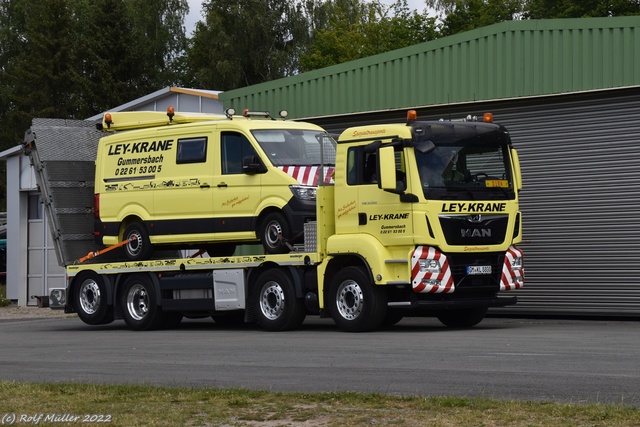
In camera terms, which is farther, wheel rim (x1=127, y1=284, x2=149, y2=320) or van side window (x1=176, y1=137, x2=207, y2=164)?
wheel rim (x1=127, y1=284, x2=149, y2=320)

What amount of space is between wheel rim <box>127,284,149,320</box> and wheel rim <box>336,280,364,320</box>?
442 centimetres

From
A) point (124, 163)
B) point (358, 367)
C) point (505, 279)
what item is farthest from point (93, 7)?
point (358, 367)

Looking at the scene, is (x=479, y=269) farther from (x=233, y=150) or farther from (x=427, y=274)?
(x=233, y=150)

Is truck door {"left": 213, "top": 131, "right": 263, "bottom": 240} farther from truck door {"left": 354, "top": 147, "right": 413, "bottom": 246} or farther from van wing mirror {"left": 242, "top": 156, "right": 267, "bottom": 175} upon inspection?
truck door {"left": 354, "top": 147, "right": 413, "bottom": 246}

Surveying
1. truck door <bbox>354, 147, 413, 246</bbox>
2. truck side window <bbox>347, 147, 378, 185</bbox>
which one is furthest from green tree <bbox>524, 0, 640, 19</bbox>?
truck door <bbox>354, 147, 413, 246</bbox>

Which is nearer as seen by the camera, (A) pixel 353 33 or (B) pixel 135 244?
(B) pixel 135 244

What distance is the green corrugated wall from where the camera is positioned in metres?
21.2

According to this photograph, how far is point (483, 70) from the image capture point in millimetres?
23016

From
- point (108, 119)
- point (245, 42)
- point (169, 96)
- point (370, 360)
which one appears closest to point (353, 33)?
point (245, 42)

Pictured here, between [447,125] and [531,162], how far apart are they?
189 inches

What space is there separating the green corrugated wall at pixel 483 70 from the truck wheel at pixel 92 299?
6.45 m

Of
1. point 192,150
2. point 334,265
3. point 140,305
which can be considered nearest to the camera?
point 334,265

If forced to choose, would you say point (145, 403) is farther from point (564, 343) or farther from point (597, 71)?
point (597, 71)

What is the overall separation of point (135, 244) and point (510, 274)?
6.72m
